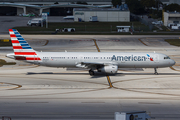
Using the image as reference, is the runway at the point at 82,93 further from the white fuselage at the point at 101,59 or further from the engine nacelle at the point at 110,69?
the white fuselage at the point at 101,59

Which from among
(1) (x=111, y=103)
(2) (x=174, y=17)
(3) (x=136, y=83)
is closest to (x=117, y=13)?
(2) (x=174, y=17)

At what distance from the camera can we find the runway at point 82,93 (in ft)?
106

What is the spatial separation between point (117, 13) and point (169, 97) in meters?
121

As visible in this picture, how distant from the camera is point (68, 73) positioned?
180ft

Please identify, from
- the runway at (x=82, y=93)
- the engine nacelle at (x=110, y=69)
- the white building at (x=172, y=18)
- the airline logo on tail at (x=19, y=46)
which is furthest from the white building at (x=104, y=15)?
the engine nacelle at (x=110, y=69)

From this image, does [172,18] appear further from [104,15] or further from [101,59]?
[101,59]

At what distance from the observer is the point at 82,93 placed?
40312mm

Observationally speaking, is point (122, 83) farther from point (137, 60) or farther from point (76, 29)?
point (76, 29)

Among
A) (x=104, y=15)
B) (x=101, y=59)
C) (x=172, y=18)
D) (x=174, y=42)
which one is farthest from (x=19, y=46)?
(x=104, y=15)

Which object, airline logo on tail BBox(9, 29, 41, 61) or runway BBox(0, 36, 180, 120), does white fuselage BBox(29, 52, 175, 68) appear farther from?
runway BBox(0, 36, 180, 120)

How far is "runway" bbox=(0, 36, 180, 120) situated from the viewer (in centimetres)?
3225

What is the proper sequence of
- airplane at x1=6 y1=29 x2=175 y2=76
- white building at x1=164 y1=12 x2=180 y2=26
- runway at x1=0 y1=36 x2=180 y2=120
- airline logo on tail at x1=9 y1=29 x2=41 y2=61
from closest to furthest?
runway at x1=0 y1=36 x2=180 y2=120
airplane at x1=6 y1=29 x2=175 y2=76
airline logo on tail at x1=9 y1=29 x2=41 y2=61
white building at x1=164 y1=12 x2=180 y2=26

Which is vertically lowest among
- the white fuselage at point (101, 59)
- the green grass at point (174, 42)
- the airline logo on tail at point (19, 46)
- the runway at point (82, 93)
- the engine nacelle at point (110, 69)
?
the runway at point (82, 93)

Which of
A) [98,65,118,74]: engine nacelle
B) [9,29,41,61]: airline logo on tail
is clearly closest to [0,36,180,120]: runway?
[98,65,118,74]: engine nacelle
